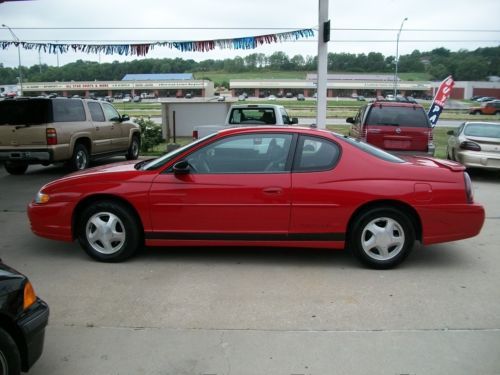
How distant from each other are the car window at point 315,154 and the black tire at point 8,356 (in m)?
3.22

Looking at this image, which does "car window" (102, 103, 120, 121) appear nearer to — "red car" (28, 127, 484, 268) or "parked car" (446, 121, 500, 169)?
"red car" (28, 127, 484, 268)

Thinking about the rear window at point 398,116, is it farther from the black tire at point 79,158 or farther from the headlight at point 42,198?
the headlight at point 42,198

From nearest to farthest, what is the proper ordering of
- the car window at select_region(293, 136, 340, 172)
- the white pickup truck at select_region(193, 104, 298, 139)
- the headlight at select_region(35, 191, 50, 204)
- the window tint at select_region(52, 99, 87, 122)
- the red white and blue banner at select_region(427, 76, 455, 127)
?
1. the car window at select_region(293, 136, 340, 172)
2. the headlight at select_region(35, 191, 50, 204)
3. the window tint at select_region(52, 99, 87, 122)
4. the white pickup truck at select_region(193, 104, 298, 139)
5. the red white and blue banner at select_region(427, 76, 455, 127)

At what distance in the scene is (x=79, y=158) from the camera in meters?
11.6

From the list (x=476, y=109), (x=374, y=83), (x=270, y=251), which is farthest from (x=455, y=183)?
(x=374, y=83)

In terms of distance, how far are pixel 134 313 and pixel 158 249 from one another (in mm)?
1730

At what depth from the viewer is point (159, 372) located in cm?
325

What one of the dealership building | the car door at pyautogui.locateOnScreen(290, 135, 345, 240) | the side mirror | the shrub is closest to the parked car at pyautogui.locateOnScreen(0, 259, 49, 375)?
the side mirror

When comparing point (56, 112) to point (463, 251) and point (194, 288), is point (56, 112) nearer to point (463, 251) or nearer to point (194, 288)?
point (194, 288)

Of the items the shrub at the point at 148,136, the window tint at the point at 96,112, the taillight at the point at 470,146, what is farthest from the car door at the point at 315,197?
the shrub at the point at 148,136

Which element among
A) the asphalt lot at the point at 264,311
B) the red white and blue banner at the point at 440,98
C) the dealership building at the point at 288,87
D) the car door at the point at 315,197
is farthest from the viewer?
the dealership building at the point at 288,87

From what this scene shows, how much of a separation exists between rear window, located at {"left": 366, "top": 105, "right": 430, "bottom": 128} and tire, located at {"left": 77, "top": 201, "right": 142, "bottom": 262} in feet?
24.6

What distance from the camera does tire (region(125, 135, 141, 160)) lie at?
1433 centimetres

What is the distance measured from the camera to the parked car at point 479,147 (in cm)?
1105
